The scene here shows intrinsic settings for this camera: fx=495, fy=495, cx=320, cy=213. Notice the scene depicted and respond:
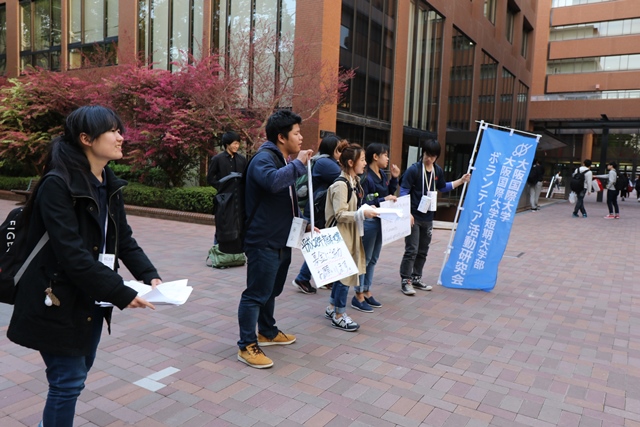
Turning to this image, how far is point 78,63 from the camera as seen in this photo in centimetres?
2002

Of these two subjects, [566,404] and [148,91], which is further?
[148,91]

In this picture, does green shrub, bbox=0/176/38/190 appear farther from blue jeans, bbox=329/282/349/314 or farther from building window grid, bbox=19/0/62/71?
blue jeans, bbox=329/282/349/314

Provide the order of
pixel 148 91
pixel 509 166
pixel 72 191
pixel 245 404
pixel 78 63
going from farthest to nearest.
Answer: pixel 78 63 < pixel 148 91 < pixel 509 166 < pixel 245 404 < pixel 72 191

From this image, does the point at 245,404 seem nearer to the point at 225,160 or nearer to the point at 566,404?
the point at 566,404

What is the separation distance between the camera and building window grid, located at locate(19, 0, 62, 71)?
20719 mm

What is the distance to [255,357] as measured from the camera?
3.58 meters

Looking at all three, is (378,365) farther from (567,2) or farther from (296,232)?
(567,2)

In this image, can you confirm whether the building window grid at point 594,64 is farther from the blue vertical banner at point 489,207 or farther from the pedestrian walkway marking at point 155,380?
the pedestrian walkway marking at point 155,380

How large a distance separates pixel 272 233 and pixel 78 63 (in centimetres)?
2005

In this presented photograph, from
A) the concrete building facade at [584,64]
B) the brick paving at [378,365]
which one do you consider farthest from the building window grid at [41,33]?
the concrete building facade at [584,64]

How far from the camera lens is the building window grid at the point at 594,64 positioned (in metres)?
39.0

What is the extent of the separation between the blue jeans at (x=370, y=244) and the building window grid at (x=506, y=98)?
2794cm

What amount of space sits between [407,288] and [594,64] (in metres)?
42.7

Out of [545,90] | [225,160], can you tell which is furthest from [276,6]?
[545,90]
